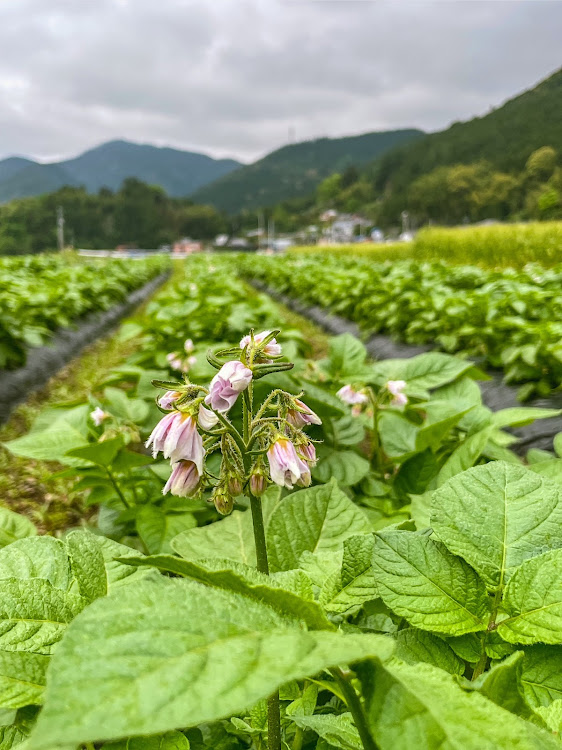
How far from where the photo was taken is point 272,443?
2.87 ft

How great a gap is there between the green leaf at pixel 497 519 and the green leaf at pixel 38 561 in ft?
1.83

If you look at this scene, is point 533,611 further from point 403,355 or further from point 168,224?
point 168,224

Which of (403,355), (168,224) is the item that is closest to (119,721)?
(403,355)

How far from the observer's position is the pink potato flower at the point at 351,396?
2.07 metres

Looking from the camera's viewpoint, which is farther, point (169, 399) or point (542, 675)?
point (169, 399)

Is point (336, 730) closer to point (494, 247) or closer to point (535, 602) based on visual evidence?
point (535, 602)

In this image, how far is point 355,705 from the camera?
51 centimetres

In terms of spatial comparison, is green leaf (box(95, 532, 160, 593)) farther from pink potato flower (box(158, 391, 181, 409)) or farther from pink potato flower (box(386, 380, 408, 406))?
pink potato flower (box(386, 380, 408, 406))

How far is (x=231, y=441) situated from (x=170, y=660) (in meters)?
0.48

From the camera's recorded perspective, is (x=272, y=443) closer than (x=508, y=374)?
Yes

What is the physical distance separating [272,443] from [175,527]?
1.00 metres

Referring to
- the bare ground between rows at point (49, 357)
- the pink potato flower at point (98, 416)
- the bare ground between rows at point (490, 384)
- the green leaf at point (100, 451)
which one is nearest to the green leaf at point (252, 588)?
the green leaf at point (100, 451)

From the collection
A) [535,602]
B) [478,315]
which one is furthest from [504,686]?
[478,315]

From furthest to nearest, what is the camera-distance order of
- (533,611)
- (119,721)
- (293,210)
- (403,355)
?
1. (293,210)
2. (403,355)
3. (533,611)
4. (119,721)
